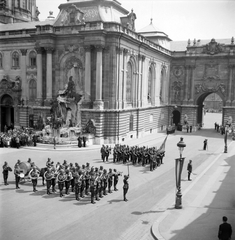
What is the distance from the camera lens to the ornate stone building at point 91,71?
3828cm

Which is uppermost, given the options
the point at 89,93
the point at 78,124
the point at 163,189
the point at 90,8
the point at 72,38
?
the point at 90,8

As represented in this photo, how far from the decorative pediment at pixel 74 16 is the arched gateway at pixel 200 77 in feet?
82.4

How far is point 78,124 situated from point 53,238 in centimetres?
2559

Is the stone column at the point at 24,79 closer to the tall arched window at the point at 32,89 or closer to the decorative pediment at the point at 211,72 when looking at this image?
the tall arched window at the point at 32,89

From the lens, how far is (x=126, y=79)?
1670 inches

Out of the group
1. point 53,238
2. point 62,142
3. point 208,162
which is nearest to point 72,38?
point 62,142

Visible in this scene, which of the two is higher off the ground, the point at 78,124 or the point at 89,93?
the point at 89,93

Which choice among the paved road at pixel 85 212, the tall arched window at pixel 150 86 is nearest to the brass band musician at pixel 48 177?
the paved road at pixel 85 212

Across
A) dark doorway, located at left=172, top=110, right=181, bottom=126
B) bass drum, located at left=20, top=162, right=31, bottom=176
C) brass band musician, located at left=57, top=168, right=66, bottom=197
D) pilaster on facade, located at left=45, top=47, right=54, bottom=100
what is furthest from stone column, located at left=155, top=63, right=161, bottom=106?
brass band musician, located at left=57, top=168, right=66, bottom=197

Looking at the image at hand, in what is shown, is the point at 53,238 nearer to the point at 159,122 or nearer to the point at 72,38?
the point at 72,38

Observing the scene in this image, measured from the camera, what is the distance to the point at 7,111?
48875 millimetres

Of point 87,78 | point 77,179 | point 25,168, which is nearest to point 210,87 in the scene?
point 87,78

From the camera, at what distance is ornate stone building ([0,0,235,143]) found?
3828 centimetres

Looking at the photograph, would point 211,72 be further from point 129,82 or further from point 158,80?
point 129,82
